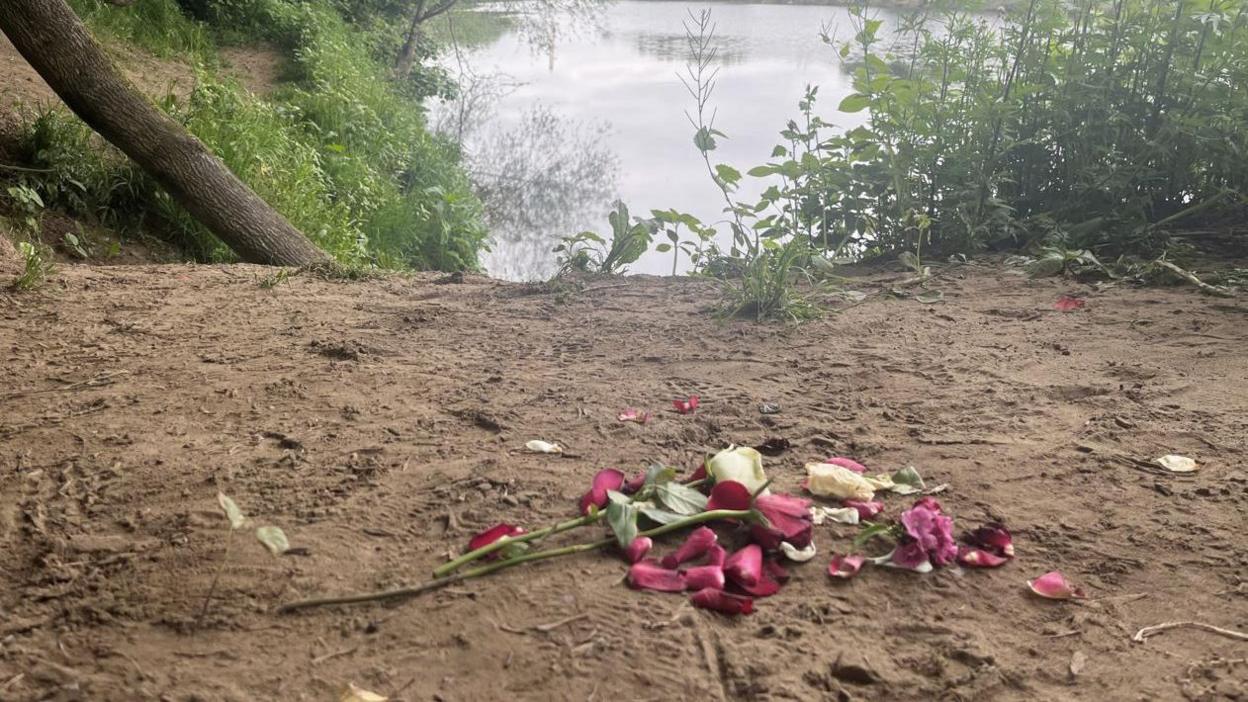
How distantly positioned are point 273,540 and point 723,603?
0.63 m

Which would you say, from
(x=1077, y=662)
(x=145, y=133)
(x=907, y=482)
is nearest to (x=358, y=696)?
(x=1077, y=662)

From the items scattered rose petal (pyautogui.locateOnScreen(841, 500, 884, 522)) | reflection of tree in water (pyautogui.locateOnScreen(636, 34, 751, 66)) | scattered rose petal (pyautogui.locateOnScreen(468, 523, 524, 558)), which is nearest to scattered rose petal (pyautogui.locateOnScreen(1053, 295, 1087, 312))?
scattered rose petal (pyautogui.locateOnScreen(841, 500, 884, 522))

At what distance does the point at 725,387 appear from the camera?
2246mm

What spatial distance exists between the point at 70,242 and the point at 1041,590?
3.71 meters

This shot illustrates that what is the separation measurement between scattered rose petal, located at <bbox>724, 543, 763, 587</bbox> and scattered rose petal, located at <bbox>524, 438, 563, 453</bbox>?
0.53m

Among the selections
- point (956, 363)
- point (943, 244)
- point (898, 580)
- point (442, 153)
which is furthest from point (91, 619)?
point (442, 153)

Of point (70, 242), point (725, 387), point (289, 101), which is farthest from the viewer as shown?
point (289, 101)

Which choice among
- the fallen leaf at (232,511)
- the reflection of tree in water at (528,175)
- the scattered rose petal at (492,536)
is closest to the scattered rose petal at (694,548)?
the scattered rose petal at (492,536)

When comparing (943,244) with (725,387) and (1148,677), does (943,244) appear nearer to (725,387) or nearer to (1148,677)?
(725,387)

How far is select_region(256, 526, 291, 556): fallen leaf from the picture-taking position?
135 centimetres

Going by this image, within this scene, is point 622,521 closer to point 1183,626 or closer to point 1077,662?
point 1077,662

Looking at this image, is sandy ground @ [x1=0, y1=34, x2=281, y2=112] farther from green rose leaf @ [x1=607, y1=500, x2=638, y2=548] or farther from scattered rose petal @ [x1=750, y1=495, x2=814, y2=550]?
scattered rose petal @ [x1=750, y1=495, x2=814, y2=550]

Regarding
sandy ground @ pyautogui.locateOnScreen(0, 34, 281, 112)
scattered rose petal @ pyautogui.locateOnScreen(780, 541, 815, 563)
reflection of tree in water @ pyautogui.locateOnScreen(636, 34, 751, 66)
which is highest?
reflection of tree in water @ pyautogui.locateOnScreen(636, 34, 751, 66)

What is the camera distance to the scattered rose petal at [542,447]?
179 centimetres
